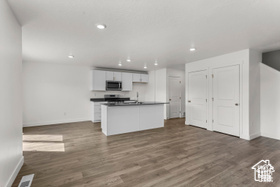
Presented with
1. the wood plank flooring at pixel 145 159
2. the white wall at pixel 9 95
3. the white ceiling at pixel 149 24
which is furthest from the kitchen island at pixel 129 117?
the white wall at pixel 9 95

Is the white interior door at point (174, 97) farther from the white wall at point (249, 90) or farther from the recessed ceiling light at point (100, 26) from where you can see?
the recessed ceiling light at point (100, 26)

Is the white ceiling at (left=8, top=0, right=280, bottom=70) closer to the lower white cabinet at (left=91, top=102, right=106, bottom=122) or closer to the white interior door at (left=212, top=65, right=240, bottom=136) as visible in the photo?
the white interior door at (left=212, top=65, right=240, bottom=136)

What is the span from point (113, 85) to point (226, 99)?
450cm

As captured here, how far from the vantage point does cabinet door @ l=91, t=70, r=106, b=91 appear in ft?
19.3

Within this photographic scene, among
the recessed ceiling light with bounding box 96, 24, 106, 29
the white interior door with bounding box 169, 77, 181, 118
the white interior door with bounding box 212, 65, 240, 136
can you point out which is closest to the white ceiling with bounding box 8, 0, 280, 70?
the recessed ceiling light with bounding box 96, 24, 106, 29

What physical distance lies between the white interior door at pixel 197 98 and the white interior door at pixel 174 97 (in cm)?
146

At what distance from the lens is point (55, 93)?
554cm

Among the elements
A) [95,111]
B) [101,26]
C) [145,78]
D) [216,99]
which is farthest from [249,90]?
[95,111]

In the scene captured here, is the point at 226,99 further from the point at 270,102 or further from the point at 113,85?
the point at 113,85

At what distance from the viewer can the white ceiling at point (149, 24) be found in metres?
1.80

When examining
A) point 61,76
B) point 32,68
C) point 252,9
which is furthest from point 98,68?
point 252,9

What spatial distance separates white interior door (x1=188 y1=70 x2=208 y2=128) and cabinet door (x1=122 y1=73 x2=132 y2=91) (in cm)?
286

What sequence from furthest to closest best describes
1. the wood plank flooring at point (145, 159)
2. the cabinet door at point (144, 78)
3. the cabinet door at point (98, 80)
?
1. the cabinet door at point (144, 78)
2. the cabinet door at point (98, 80)
3. the wood plank flooring at point (145, 159)

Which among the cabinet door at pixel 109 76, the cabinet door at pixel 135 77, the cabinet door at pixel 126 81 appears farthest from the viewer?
the cabinet door at pixel 135 77
